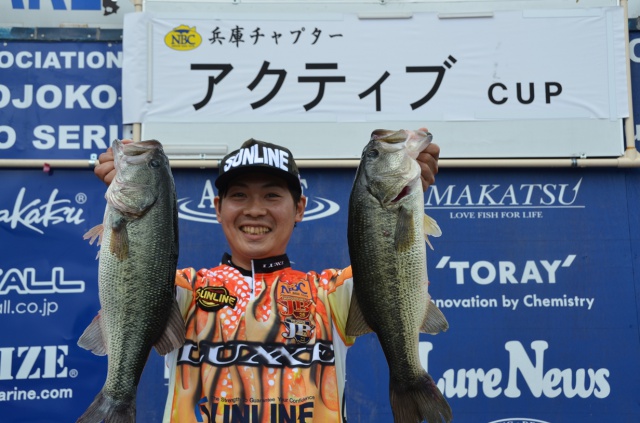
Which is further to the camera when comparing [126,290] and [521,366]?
[521,366]

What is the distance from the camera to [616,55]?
4375mm

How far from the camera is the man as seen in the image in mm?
2078

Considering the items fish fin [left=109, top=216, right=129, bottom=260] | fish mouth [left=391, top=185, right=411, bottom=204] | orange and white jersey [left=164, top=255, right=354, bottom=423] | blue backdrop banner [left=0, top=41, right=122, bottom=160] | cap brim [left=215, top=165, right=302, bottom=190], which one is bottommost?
orange and white jersey [left=164, top=255, right=354, bottom=423]

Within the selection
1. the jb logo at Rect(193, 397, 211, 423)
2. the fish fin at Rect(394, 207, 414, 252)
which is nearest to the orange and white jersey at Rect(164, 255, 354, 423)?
the jb logo at Rect(193, 397, 211, 423)

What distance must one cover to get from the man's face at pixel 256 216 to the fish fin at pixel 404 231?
340 millimetres

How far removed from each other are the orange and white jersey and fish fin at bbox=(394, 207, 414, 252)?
21cm

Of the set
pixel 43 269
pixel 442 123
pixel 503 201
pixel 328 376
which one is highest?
pixel 442 123

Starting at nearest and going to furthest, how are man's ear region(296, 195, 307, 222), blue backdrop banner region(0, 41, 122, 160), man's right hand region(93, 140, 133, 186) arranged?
1. man's right hand region(93, 140, 133, 186)
2. man's ear region(296, 195, 307, 222)
3. blue backdrop banner region(0, 41, 122, 160)

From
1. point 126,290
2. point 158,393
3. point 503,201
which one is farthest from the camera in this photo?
point 503,201

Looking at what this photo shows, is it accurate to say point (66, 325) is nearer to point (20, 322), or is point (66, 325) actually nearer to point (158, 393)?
point (20, 322)

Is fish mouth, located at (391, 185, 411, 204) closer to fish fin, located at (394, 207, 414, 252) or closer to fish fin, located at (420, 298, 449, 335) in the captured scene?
fish fin, located at (394, 207, 414, 252)

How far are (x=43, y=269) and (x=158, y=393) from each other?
0.93 m

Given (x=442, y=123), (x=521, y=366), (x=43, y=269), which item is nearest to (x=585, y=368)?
(x=521, y=366)

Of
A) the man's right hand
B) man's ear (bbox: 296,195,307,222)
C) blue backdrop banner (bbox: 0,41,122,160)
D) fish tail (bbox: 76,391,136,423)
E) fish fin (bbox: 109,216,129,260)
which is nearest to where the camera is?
fish tail (bbox: 76,391,136,423)
